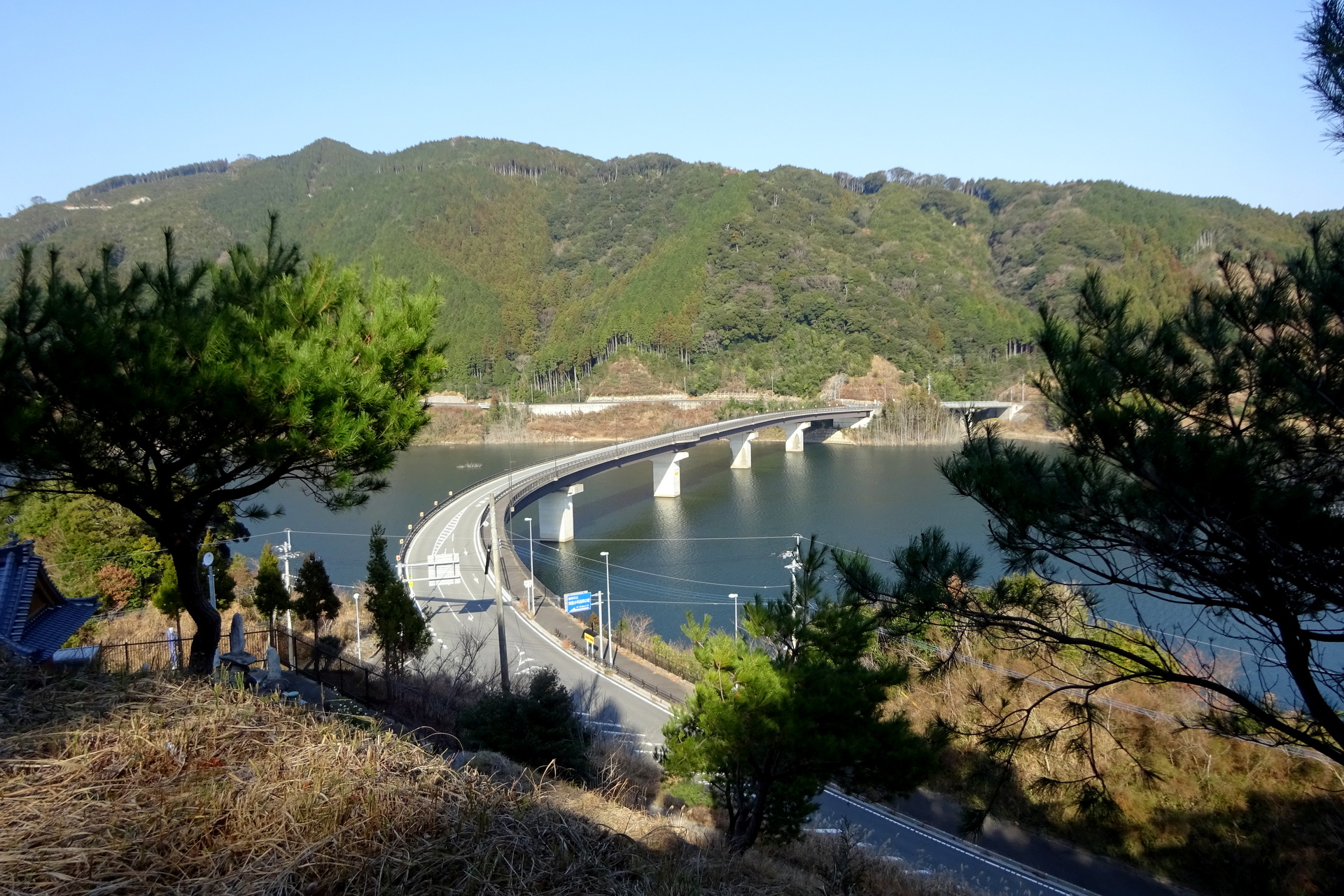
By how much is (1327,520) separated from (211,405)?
4636 mm

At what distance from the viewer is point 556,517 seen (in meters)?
23.4


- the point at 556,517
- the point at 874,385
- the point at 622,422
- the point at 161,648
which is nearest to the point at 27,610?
the point at 161,648

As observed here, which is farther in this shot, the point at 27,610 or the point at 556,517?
the point at 556,517

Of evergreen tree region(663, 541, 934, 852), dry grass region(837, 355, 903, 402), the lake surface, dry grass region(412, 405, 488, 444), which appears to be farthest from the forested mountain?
evergreen tree region(663, 541, 934, 852)

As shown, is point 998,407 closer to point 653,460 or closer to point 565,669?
point 653,460

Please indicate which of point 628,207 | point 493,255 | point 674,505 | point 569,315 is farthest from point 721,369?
point 628,207

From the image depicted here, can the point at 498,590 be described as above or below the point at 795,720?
below

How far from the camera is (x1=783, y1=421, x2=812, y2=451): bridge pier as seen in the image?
3792cm

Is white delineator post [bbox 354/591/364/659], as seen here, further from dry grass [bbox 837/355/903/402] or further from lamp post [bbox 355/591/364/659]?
dry grass [bbox 837/355/903/402]

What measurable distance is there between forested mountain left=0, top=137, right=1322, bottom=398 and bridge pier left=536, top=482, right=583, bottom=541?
Result: 2167 centimetres

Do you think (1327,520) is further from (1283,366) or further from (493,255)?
(493,255)

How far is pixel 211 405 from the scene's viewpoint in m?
4.12

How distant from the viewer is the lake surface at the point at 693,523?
57.6 ft

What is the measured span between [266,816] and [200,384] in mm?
2837
